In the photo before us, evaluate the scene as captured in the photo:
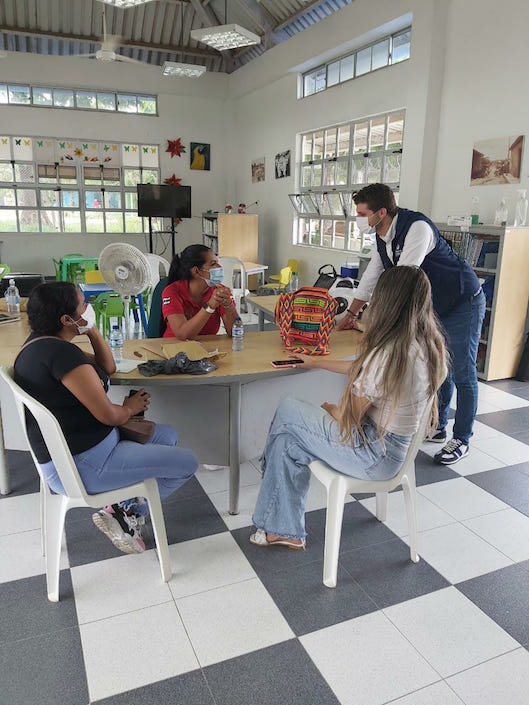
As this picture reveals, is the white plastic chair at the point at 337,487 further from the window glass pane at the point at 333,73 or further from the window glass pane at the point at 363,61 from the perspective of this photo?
the window glass pane at the point at 333,73

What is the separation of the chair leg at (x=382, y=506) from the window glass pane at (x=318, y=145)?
619 centimetres

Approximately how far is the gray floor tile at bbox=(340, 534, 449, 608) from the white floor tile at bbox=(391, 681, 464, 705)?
1.19 ft

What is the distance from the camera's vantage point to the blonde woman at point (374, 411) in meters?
1.78

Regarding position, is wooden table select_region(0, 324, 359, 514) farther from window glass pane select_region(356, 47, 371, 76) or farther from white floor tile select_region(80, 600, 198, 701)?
window glass pane select_region(356, 47, 371, 76)

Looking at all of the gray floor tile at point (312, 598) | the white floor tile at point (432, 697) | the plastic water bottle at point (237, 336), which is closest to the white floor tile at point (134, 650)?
the gray floor tile at point (312, 598)

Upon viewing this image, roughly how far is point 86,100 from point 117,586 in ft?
31.2

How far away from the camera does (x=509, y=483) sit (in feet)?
9.20

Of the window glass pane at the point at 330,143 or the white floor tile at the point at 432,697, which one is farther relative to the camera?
the window glass pane at the point at 330,143

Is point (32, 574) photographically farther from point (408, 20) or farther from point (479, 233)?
point (408, 20)

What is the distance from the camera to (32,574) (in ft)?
6.65

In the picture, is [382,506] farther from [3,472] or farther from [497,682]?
[3,472]

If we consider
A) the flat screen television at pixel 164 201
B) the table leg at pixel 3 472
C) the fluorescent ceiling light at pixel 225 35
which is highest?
the fluorescent ceiling light at pixel 225 35

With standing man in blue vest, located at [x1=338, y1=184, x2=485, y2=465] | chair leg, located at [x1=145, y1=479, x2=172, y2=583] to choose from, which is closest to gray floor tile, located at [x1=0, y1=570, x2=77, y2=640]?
chair leg, located at [x1=145, y1=479, x2=172, y2=583]

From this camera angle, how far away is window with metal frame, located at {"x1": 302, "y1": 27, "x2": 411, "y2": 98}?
5.89 metres
